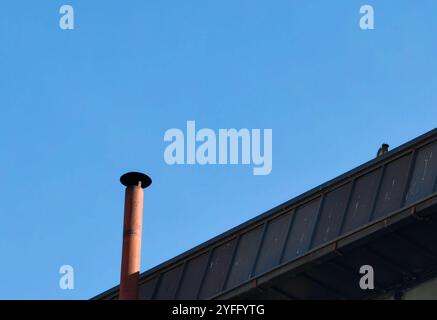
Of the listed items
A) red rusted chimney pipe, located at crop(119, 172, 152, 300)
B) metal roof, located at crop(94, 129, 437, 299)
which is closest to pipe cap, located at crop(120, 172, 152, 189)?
red rusted chimney pipe, located at crop(119, 172, 152, 300)

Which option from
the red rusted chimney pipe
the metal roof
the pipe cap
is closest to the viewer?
the metal roof

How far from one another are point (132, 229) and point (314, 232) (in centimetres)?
424

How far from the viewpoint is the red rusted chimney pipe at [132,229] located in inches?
914

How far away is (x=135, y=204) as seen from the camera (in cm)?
2425

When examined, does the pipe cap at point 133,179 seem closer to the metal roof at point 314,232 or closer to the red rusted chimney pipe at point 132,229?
the red rusted chimney pipe at point 132,229

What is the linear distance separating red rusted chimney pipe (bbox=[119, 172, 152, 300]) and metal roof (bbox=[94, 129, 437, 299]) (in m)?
1.62

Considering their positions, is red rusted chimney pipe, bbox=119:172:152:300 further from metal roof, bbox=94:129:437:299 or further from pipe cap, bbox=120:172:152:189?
metal roof, bbox=94:129:437:299

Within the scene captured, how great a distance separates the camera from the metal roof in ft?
70.1

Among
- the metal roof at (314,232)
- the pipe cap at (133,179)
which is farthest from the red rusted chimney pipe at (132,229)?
the metal roof at (314,232)

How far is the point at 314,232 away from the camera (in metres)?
22.5

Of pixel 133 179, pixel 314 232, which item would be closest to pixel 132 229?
pixel 133 179

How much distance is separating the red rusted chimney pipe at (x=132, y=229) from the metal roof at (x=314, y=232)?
63.6 inches
